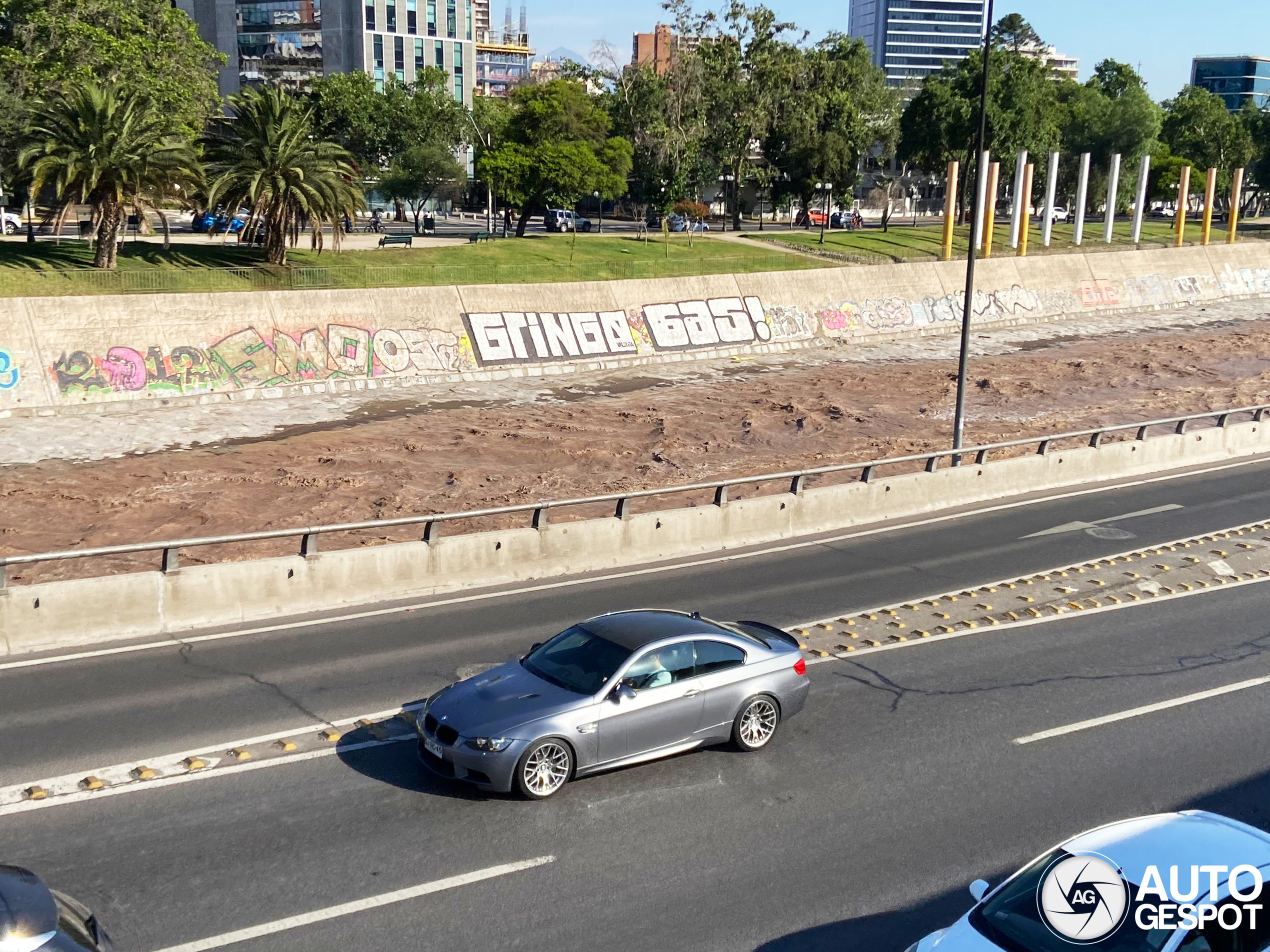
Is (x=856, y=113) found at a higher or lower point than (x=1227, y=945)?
higher

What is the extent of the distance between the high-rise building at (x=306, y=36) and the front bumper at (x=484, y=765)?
130392 millimetres

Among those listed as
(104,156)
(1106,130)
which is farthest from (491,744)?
(1106,130)

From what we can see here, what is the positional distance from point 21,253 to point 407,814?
37.1 meters

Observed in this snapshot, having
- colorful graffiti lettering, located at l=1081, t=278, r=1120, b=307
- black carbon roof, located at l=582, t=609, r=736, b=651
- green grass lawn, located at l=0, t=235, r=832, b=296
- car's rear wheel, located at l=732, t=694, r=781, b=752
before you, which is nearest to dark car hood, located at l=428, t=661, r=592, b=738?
black carbon roof, located at l=582, t=609, r=736, b=651

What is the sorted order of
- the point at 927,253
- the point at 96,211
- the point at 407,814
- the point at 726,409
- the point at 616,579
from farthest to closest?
the point at 927,253, the point at 96,211, the point at 726,409, the point at 616,579, the point at 407,814

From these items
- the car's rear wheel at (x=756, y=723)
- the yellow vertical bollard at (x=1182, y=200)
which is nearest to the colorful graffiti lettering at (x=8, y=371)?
the car's rear wheel at (x=756, y=723)

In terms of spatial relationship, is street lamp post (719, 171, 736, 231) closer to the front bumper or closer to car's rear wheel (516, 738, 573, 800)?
car's rear wheel (516, 738, 573, 800)

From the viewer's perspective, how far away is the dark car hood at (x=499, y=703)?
32.8ft

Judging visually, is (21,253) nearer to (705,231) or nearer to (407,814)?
(407,814)

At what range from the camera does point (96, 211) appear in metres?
39.2

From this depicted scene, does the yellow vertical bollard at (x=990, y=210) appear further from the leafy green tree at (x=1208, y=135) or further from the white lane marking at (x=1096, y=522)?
the leafy green tree at (x=1208, y=135)

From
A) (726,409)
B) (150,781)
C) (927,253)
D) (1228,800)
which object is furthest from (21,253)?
(927,253)

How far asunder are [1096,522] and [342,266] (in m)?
31.4

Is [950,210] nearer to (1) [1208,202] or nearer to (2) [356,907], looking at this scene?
(1) [1208,202]
